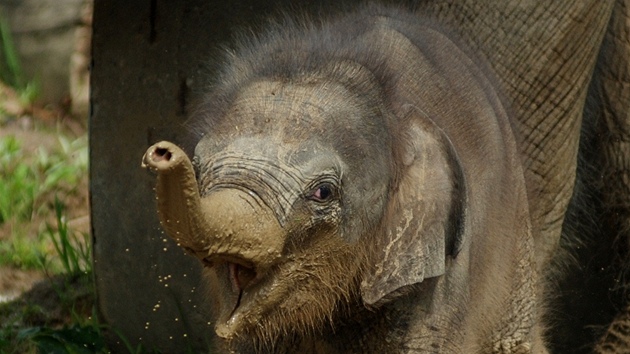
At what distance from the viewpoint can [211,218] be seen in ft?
8.66

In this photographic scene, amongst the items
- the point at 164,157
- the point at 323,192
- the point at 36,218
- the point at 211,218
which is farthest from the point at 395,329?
the point at 36,218

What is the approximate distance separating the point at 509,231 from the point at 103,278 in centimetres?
152

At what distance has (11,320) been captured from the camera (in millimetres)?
4617

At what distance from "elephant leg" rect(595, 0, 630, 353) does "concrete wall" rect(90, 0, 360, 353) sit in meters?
0.96

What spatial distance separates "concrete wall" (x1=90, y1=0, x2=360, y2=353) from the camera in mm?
4168

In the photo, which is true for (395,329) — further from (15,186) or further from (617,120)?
(15,186)

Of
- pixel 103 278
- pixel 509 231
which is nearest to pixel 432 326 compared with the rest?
pixel 509 231

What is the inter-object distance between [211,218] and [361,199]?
552 millimetres

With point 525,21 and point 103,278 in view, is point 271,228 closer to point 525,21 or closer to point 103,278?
point 525,21

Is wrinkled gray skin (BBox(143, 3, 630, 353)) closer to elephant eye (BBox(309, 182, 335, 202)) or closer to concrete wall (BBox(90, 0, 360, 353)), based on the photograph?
elephant eye (BBox(309, 182, 335, 202))

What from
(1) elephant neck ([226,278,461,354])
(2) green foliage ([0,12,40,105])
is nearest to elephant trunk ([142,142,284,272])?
(1) elephant neck ([226,278,461,354])

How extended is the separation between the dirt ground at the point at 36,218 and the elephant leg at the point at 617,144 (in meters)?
2.04

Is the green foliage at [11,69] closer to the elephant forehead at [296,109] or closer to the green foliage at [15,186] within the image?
the green foliage at [15,186]

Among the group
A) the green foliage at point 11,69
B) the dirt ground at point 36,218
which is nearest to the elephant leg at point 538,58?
the dirt ground at point 36,218
